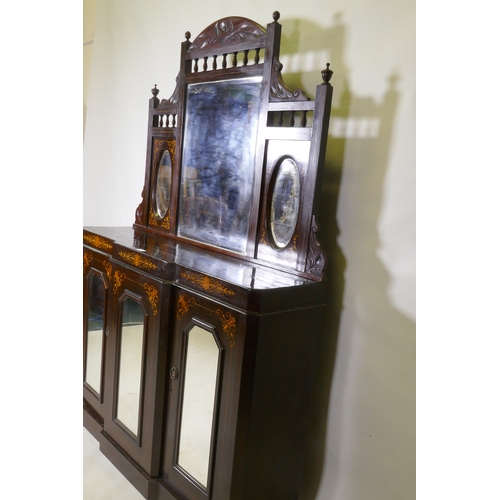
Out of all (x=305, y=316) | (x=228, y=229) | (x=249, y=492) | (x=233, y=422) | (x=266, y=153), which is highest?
(x=266, y=153)

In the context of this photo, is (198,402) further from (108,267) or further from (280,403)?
(108,267)

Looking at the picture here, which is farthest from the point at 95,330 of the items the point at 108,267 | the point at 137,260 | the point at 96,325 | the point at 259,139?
the point at 259,139

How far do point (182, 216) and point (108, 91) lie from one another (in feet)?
4.46

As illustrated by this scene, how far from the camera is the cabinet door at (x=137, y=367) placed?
66.7 inches

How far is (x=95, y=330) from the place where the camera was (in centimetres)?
213

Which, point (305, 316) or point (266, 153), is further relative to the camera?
point (266, 153)

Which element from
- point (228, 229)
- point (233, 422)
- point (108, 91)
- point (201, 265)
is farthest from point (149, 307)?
point (108, 91)

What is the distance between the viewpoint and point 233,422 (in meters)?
1.39

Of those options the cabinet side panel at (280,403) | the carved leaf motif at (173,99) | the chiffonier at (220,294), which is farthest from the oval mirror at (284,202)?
the carved leaf motif at (173,99)

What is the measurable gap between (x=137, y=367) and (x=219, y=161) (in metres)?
0.87

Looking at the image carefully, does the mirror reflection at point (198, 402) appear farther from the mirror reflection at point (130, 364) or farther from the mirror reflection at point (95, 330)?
the mirror reflection at point (95, 330)

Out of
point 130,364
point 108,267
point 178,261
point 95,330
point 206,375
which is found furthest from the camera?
point 95,330

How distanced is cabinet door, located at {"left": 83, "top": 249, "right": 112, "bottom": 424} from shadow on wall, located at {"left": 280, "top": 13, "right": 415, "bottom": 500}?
3.17ft
